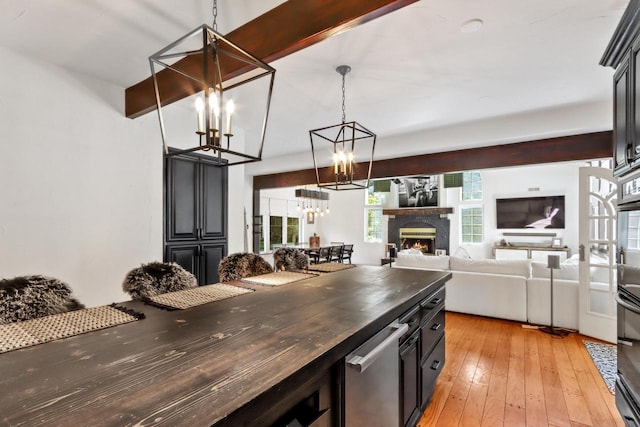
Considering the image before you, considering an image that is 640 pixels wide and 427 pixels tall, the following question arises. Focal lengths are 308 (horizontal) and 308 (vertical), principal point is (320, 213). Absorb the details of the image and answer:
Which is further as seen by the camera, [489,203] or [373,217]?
[373,217]

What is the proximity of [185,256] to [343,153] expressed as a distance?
215cm

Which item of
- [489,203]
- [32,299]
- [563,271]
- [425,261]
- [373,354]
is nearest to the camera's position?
[373,354]

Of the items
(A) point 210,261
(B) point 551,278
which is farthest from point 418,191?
(A) point 210,261

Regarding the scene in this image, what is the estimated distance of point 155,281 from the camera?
1.84 metres

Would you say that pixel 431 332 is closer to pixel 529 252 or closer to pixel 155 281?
pixel 155 281

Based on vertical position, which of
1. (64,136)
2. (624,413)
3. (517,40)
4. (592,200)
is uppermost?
(517,40)

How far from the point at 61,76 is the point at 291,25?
6.93ft

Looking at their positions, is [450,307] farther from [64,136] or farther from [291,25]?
[64,136]

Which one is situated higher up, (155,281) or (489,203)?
(489,203)

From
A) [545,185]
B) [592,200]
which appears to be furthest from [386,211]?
[592,200]

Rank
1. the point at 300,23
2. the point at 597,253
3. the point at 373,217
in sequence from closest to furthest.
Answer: the point at 300,23, the point at 597,253, the point at 373,217

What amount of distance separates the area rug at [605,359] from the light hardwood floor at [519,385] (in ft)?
0.14

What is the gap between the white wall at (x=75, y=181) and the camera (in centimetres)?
228

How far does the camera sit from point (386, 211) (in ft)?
31.1
